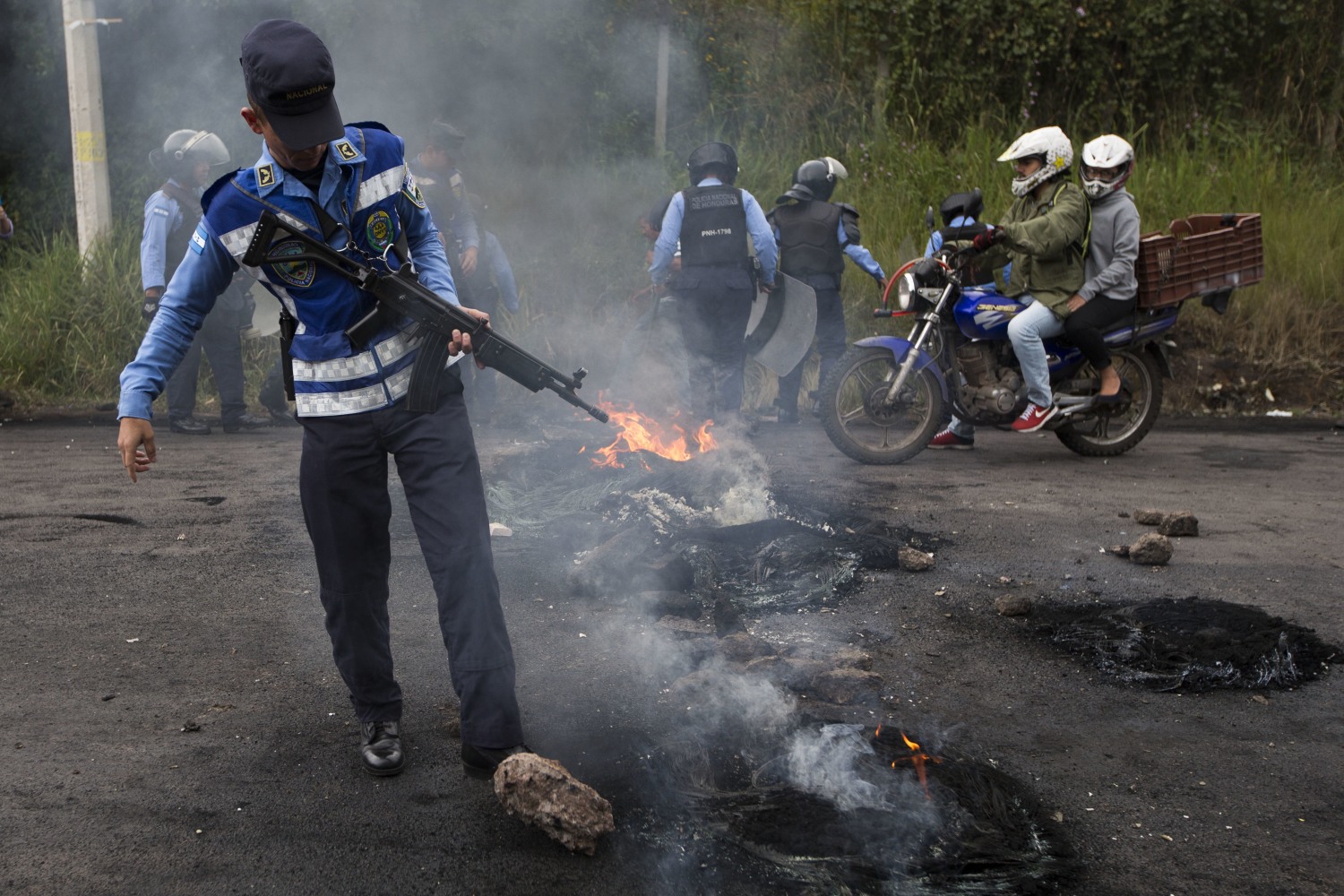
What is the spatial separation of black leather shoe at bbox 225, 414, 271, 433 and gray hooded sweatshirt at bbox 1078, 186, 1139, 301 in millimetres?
6035

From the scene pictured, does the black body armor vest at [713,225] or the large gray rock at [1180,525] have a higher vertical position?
the black body armor vest at [713,225]

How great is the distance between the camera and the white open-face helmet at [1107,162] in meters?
7.16

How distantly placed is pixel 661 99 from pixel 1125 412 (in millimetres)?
6504

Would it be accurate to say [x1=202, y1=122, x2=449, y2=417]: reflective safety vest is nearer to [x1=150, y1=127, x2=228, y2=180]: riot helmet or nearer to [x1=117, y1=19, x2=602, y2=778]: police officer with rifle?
[x1=117, y1=19, x2=602, y2=778]: police officer with rifle

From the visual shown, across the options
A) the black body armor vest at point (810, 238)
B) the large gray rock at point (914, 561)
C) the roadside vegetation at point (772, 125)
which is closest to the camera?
the large gray rock at point (914, 561)

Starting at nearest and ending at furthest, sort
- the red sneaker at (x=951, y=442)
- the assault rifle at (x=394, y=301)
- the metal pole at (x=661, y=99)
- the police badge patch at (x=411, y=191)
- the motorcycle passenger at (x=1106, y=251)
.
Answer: the assault rifle at (x=394, y=301)
the police badge patch at (x=411, y=191)
the motorcycle passenger at (x=1106, y=251)
the red sneaker at (x=951, y=442)
the metal pole at (x=661, y=99)

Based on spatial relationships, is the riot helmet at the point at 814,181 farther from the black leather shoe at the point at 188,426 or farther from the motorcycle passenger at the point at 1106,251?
the black leather shoe at the point at 188,426

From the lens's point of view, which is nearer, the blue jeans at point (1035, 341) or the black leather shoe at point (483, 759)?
the black leather shoe at point (483, 759)

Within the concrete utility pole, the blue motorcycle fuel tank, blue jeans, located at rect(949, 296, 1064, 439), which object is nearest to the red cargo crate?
blue jeans, located at rect(949, 296, 1064, 439)

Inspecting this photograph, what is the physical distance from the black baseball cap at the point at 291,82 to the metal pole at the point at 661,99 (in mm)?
9722

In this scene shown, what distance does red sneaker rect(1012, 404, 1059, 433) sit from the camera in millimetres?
7492

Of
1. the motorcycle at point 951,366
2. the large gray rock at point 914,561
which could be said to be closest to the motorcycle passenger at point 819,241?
the motorcycle at point 951,366

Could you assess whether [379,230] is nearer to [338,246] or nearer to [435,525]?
[338,246]

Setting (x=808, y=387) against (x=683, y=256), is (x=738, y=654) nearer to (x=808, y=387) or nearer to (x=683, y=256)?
(x=683, y=256)
